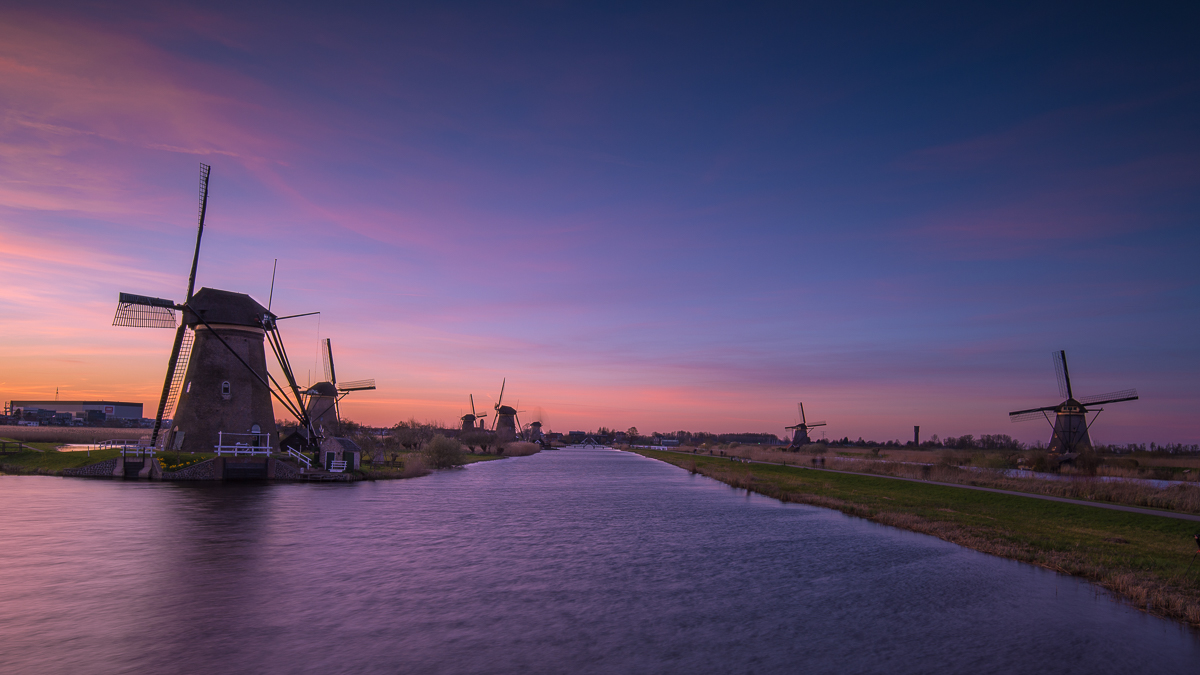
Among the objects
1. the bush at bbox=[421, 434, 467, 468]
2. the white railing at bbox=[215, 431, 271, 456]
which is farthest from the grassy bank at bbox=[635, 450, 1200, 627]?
the bush at bbox=[421, 434, 467, 468]

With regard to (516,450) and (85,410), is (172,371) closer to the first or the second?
(516,450)

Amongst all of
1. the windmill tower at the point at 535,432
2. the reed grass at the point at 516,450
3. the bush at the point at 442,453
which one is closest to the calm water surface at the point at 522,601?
the bush at the point at 442,453

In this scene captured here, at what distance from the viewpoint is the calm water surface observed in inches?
438

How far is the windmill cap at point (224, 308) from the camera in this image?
45.1 m

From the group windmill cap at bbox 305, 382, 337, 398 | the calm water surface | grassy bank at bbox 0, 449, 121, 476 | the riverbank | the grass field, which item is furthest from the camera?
the grass field

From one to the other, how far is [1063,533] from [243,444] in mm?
47881

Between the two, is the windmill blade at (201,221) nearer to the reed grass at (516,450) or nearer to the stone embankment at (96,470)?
the stone embankment at (96,470)

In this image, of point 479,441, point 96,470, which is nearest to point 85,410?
point 479,441

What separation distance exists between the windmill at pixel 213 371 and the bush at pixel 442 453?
20.9 meters

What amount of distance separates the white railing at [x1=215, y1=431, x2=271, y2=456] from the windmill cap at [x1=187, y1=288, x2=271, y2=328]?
27.5 ft

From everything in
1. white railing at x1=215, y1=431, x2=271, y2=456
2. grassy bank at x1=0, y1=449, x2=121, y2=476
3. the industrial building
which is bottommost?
grassy bank at x1=0, y1=449, x2=121, y2=476

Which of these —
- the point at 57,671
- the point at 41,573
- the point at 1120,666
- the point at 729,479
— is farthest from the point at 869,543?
the point at 729,479

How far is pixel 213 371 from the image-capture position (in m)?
44.1

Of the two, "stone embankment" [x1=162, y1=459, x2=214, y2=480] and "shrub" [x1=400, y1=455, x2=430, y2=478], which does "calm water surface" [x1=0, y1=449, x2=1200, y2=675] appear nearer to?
"stone embankment" [x1=162, y1=459, x2=214, y2=480]
